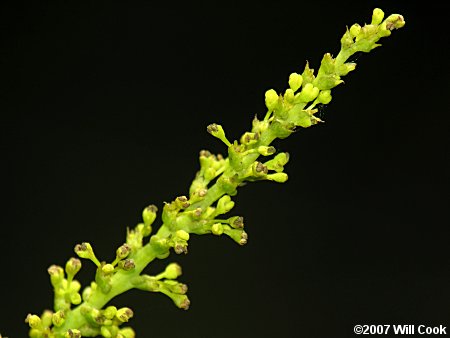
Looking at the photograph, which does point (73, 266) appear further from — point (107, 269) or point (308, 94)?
point (308, 94)

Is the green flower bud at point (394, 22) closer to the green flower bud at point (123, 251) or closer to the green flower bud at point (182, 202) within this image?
the green flower bud at point (182, 202)

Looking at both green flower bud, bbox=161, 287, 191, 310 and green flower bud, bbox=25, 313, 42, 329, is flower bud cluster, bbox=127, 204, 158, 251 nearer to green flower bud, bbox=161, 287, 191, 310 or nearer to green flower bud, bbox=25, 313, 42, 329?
green flower bud, bbox=161, 287, 191, 310

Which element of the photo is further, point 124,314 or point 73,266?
point 73,266

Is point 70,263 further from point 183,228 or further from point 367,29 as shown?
point 367,29

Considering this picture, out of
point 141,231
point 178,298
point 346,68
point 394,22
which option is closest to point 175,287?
point 178,298

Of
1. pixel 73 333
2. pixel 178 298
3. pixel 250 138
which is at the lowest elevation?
pixel 73 333
